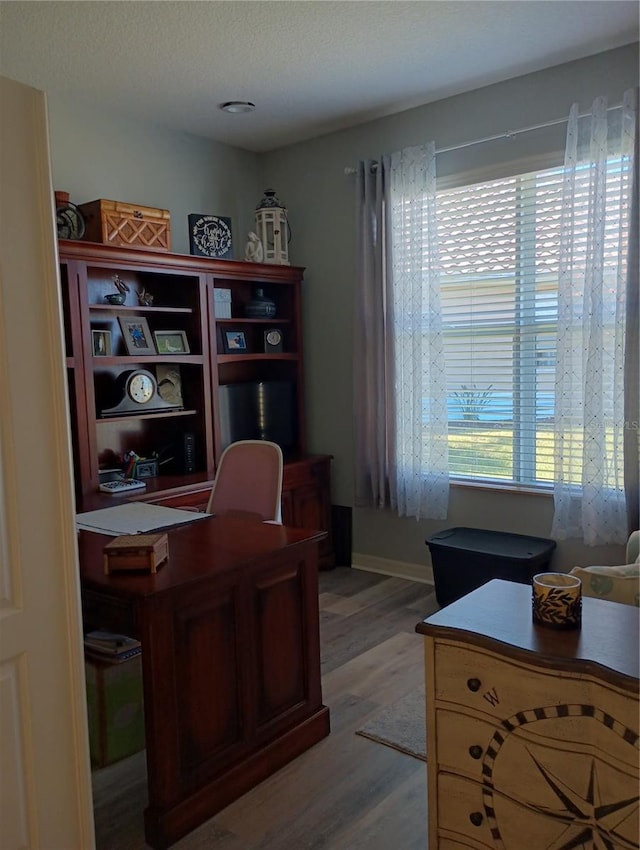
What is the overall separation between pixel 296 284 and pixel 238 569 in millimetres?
2777

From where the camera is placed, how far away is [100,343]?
3723mm

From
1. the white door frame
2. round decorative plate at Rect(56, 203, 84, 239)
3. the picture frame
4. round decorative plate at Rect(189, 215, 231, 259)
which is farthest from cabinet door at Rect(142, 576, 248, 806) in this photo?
round decorative plate at Rect(189, 215, 231, 259)

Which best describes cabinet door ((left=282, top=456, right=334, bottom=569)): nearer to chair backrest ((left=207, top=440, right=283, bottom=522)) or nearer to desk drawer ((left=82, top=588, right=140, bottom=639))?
chair backrest ((left=207, top=440, right=283, bottom=522))

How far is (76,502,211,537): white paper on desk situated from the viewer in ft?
8.52

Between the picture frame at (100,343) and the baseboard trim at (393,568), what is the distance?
80.4 inches

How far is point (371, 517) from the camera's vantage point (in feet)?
14.8

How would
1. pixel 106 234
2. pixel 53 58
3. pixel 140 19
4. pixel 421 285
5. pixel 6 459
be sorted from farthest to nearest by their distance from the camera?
pixel 421 285 → pixel 106 234 → pixel 53 58 → pixel 140 19 → pixel 6 459

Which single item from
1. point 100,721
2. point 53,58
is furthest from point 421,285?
point 100,721

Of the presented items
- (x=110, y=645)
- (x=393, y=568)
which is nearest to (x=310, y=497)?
(x=393, y=568)

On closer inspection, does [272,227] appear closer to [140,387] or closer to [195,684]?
[140,387]

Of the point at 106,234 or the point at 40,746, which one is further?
the point at 106,234

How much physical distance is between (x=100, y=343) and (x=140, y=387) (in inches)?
12.3

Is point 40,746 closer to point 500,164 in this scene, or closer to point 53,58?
point 53,58

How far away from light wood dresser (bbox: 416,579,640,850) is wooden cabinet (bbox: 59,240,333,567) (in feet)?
7.19
